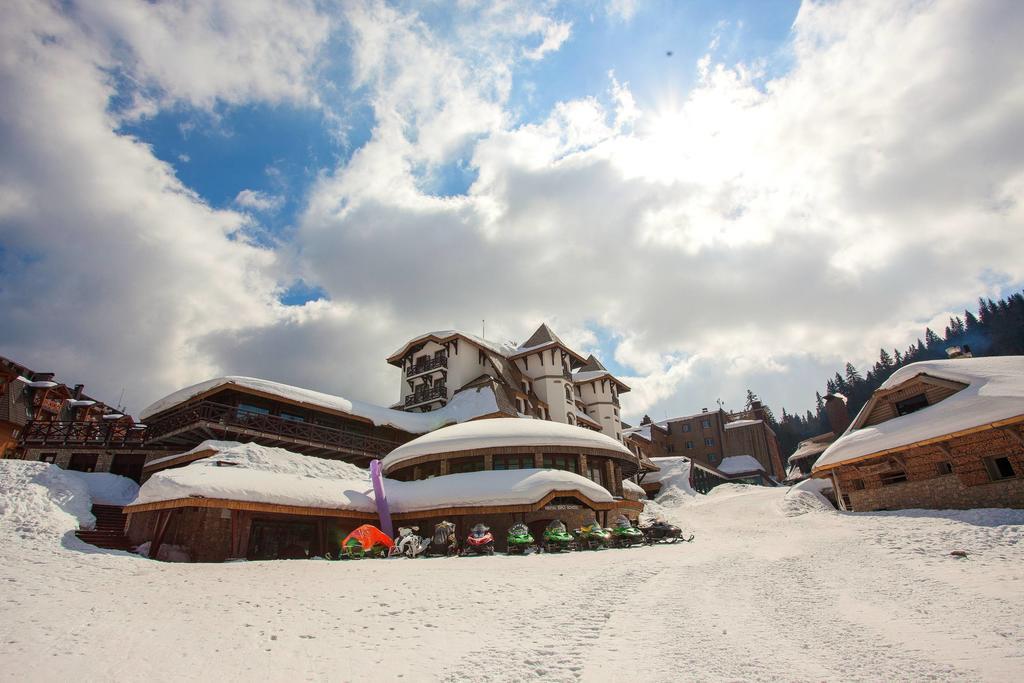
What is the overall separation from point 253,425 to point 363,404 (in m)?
8.01

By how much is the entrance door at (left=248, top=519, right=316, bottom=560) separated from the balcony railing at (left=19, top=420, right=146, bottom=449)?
1367 centimetres

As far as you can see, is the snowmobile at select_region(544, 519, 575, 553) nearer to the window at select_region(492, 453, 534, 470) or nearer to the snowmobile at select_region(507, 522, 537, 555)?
the snowmobile at select_region(507, 522, 537, 555)

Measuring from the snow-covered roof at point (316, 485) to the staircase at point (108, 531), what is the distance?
289 cm

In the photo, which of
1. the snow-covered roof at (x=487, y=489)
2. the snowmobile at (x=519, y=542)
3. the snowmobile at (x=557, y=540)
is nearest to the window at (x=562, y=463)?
the snow-covered roof at (x=487, y=489)

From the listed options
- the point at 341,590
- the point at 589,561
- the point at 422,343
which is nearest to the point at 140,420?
the point at 422,343

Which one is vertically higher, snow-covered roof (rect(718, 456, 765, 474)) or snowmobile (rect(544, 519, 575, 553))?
snow-covered roof (rect(718, 456, 765, 474))

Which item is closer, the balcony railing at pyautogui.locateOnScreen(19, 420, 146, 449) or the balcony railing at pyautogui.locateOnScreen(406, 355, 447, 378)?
the balcony railing at pyautogui.locateOnScreen(19, 420, 146, 449)

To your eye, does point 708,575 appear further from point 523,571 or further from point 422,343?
point 422,343

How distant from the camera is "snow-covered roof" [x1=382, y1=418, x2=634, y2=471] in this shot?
26.0 meters

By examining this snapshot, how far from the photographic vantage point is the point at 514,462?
26375mm

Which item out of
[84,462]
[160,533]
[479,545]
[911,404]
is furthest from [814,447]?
[84,462]

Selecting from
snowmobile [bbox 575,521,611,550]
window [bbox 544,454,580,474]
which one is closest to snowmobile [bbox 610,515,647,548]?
snowmobile [bbox 575,521,611,550]

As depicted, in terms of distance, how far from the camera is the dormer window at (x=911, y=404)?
26.1 meters

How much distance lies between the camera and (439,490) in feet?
76.5
